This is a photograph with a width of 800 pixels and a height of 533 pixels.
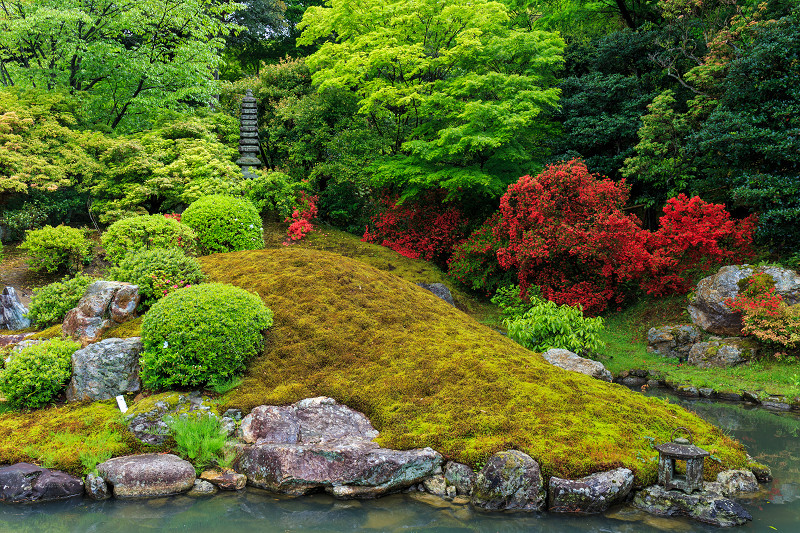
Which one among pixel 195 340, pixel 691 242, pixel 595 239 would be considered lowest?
pixel 195 340

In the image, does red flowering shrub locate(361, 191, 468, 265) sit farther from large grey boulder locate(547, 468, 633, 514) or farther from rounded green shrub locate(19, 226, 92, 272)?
large grey boulder locate(547, 468, 633, 514)

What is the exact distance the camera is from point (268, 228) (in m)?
15.4

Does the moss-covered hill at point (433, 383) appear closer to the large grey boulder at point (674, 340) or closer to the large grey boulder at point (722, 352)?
the large grey boulder at point (722, 352)

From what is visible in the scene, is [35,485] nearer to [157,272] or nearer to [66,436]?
[66,436]

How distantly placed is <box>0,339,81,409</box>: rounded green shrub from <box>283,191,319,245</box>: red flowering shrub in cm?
815

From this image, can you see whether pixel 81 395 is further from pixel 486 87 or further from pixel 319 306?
pixel 486 87

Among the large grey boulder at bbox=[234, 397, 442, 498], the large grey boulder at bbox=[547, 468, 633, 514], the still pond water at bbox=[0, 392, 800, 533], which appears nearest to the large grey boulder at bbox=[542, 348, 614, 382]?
the still pond water at bbox=[0, 392, 800, 533]

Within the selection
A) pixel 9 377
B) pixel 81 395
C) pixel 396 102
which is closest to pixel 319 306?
pixel 81 395

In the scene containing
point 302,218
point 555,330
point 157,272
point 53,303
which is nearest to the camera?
point 157,272

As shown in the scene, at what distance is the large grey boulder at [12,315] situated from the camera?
8.66 metres

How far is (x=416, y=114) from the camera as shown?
15047mm

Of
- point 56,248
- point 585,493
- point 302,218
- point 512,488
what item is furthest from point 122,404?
point 302,218

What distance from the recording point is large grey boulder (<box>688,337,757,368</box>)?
32.8 feet

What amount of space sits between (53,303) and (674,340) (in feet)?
37.6
